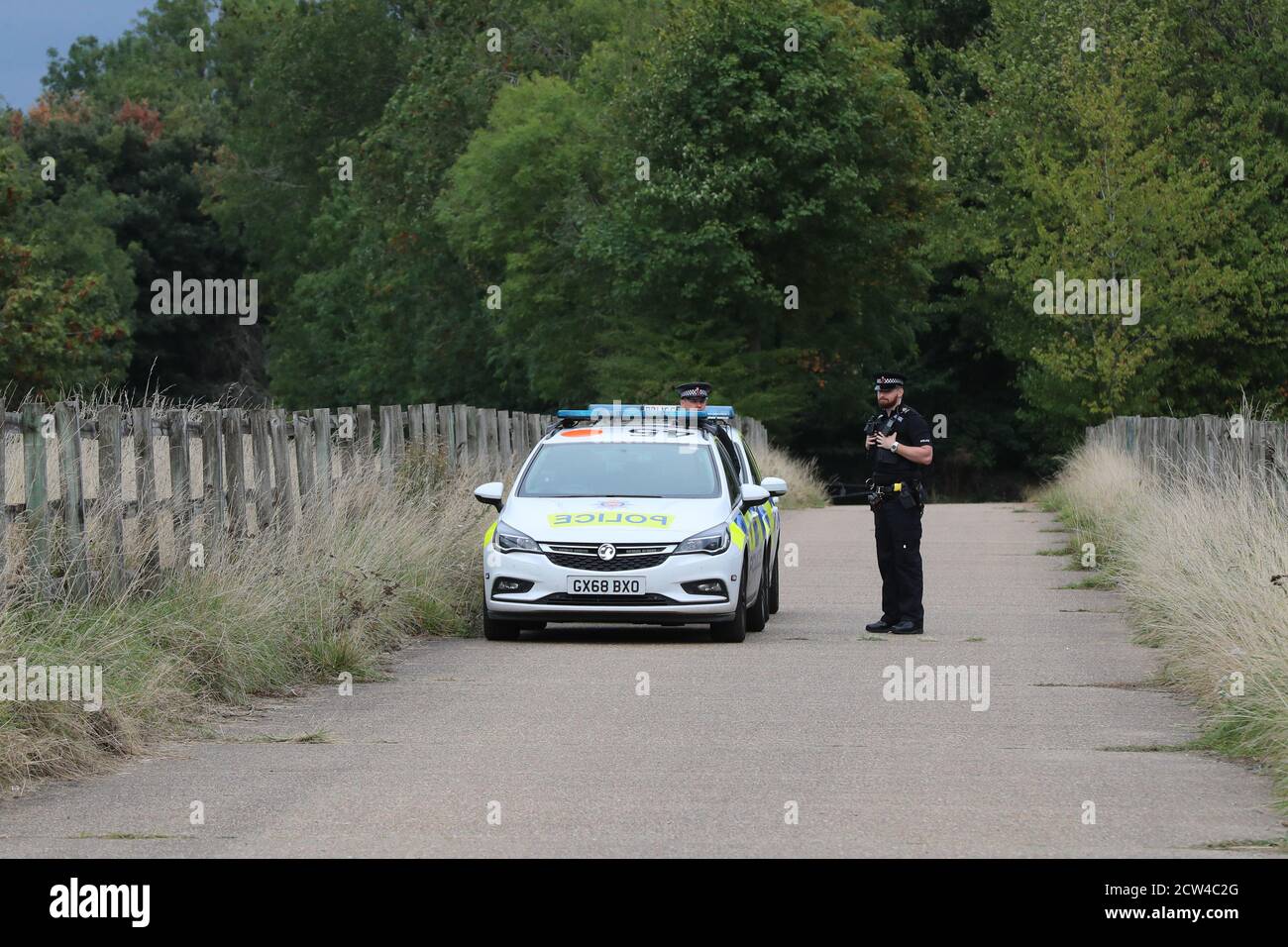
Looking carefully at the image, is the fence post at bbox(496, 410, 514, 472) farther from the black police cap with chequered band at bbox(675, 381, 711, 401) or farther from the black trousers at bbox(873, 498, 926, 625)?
the black trousers at bbox(873, 498, 926, 625)

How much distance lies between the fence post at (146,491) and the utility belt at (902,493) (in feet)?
18.4

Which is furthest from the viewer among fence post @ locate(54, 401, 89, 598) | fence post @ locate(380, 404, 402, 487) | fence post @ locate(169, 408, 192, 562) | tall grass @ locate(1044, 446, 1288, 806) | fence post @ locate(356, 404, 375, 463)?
fence post @ locate(380, 404, 402, 487)

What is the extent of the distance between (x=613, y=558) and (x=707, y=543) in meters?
0.72

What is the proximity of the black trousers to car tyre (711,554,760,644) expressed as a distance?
112 centimetres

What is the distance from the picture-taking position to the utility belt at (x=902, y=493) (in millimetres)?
17188

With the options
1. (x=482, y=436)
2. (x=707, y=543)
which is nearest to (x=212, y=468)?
(x=707, y=543)

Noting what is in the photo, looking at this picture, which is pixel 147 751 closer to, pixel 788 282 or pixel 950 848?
pixel 950 848

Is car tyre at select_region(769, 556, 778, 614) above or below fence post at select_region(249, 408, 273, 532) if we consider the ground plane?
below

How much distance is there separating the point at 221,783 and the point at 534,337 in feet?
192

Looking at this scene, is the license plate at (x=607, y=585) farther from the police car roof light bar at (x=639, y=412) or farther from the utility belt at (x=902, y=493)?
the police car roof light bar at (x=639, y=412)

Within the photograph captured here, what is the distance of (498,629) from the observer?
17.1 meters

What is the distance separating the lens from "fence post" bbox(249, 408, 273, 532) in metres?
17.2

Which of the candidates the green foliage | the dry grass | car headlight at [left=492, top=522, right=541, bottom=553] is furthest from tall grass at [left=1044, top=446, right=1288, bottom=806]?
the green foliage

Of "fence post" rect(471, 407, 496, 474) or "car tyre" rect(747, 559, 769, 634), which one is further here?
"fence post" rect(471, 407, 496, 474)
